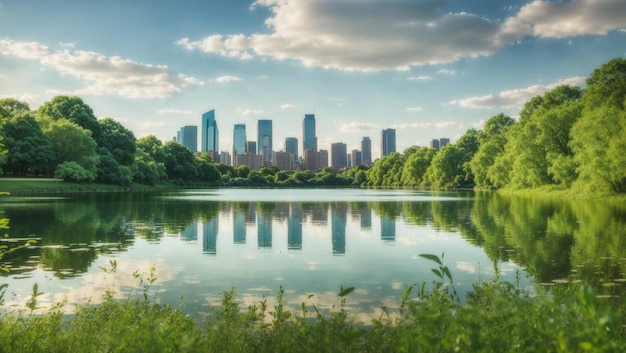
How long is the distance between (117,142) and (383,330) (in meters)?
114

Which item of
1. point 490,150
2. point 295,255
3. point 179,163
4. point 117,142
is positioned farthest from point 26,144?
point 490,150

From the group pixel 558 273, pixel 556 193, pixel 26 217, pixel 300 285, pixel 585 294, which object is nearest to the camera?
pixel 585 294

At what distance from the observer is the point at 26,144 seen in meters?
80.9

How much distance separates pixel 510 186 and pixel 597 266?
285ft

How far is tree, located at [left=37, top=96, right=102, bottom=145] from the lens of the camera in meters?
103

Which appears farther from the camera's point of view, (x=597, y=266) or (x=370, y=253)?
(x=370, y=253)

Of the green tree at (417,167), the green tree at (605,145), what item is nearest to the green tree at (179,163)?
the green tree at (417,167)

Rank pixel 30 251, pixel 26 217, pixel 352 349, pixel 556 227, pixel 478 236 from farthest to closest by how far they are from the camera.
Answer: pixel 26 217 < pixel 556 227 < pixel 478 236 < pixel 30 251 < pixel 352 349

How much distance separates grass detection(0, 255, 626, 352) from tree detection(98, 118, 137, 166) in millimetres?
108313

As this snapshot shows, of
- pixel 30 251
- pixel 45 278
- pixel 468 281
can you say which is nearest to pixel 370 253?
pixel 468 281

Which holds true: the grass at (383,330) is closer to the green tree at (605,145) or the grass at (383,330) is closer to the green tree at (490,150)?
the green tree at (605,145)

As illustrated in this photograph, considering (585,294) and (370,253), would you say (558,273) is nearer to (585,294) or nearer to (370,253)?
(370,253)

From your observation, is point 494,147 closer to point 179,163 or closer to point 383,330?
point 179,163

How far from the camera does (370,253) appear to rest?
20438 mm
